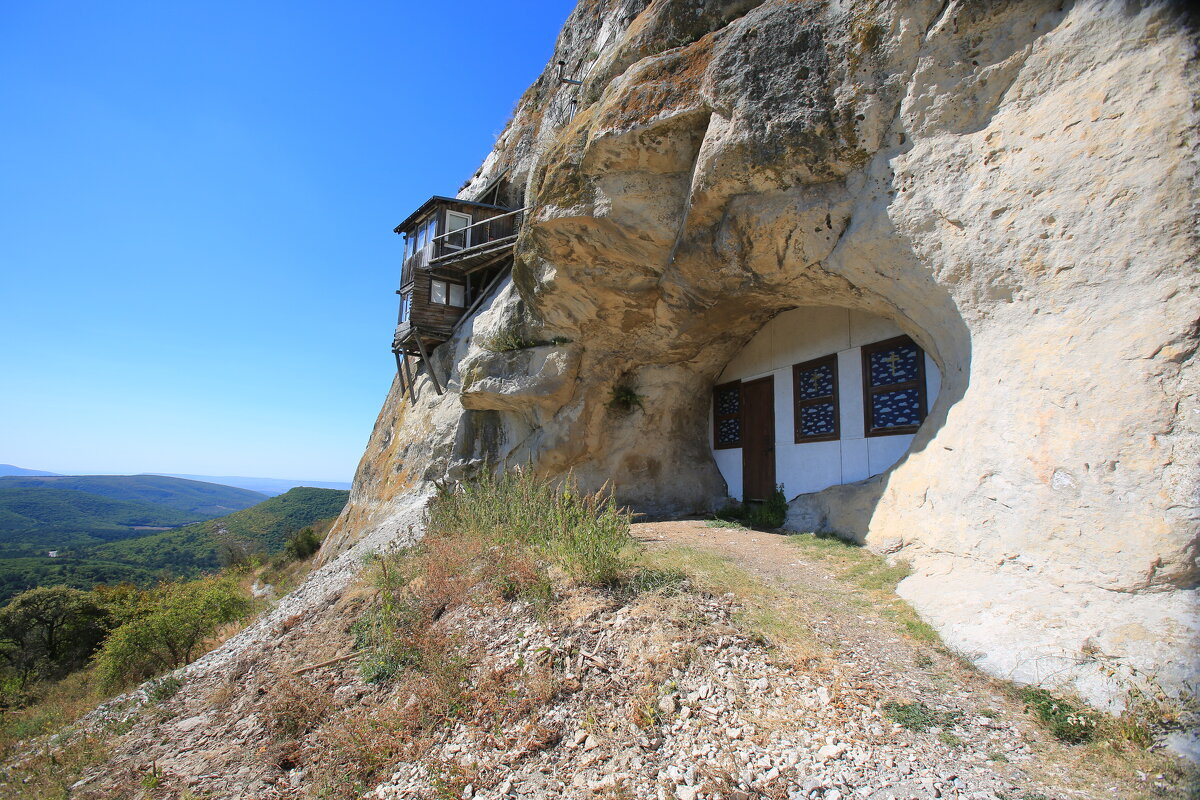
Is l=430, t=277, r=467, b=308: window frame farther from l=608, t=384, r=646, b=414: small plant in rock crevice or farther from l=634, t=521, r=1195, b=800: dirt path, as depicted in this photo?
l=634, t=521, r=1195, b=800: dirt path

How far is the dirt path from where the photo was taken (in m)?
2.29

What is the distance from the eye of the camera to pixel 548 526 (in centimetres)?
594

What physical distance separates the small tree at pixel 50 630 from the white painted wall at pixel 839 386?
2514cm

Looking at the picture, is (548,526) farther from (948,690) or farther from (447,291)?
(447,291)

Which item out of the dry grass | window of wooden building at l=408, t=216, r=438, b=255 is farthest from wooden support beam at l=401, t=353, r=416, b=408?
the dry grass

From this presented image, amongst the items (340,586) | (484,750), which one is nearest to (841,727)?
(484,750)

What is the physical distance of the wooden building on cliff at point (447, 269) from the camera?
1508 centimetres

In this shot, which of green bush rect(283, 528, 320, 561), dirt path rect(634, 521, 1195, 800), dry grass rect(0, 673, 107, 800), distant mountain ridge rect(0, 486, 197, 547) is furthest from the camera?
distant mountain ridge rect(0, 486, 197, 547)

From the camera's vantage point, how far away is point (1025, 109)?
418 cm

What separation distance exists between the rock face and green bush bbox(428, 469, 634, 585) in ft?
7.97

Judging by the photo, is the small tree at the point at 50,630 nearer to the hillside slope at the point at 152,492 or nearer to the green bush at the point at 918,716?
the green bush at the point at 918,716

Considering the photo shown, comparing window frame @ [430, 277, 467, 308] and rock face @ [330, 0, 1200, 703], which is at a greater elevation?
window frame @ [430, 277, 467, 308]

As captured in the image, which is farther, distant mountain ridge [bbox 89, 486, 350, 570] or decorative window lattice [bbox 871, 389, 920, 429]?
distant mountain ridge [bbox 89, 486, 350, 570]

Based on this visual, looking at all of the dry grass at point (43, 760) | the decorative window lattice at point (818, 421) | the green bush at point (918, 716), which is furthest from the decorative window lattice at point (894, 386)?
the dry grass at point (43, 760)
